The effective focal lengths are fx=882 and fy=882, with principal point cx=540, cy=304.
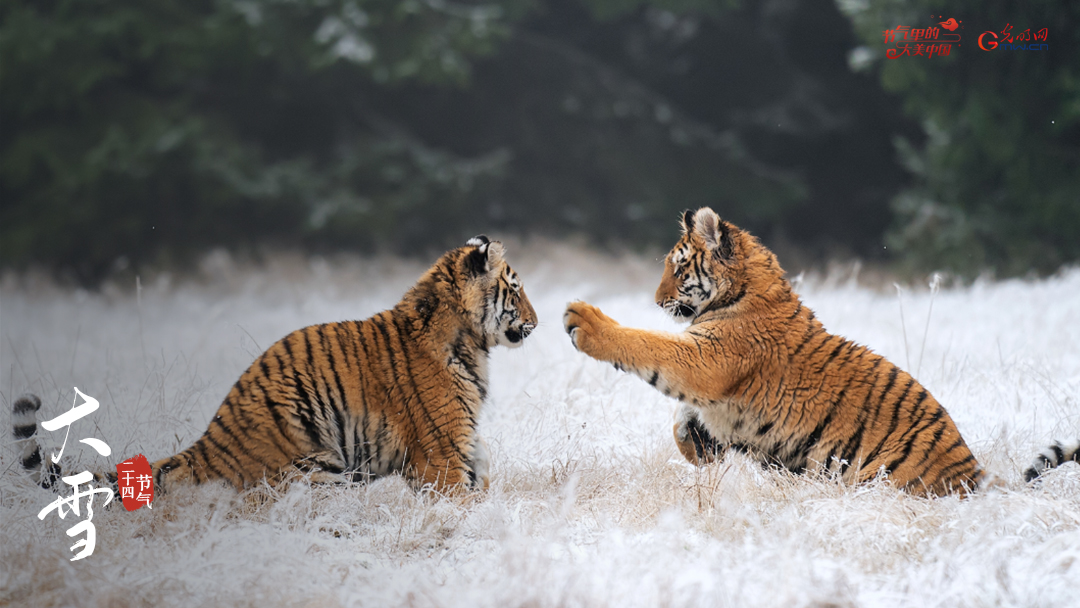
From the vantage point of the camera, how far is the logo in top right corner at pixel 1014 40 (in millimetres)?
9578

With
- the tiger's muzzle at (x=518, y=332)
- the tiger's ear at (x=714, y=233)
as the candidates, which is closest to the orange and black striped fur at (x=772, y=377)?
the tiger's ear at (x=714, y=233)

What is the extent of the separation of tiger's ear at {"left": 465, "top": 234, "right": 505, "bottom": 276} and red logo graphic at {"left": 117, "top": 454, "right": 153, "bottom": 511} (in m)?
1.48

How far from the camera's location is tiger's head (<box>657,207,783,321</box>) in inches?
144

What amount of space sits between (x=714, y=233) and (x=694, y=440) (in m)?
0.93

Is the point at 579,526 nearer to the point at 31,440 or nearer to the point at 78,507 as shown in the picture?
the point at 78,507

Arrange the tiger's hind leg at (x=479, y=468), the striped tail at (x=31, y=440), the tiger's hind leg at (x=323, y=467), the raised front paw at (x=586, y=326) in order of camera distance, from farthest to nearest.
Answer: the tiger's hind leg at (x=479, y=468)
the tiger's hind leg at (x=323, y=467)
the raised front paw at (x=586, y=326)
the striped tail at (x=31, y=440)

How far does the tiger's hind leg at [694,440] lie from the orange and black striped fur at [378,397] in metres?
0.78

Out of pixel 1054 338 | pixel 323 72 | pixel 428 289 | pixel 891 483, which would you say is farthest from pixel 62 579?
pixel 323 72

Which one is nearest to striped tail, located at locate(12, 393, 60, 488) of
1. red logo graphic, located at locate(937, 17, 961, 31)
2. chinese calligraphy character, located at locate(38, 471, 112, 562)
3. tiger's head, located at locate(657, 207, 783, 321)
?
chinese calligraphy character, located at locate(38, 471, 112, 562)

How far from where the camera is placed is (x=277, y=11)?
12875 millimetres

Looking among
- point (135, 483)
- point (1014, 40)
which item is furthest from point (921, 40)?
point (135, 483)

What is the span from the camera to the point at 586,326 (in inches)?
133

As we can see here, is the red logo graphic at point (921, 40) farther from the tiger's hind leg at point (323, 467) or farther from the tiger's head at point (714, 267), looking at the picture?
the tiger's hind leg at point (323, 467)

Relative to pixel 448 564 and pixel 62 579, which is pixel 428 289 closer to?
pixel 448 564
